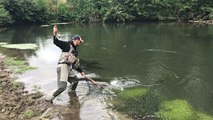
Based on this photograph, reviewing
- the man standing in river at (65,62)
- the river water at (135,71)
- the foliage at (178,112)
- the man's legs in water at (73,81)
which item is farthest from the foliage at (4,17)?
the foliage at (178,112)

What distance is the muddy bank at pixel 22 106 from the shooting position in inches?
462

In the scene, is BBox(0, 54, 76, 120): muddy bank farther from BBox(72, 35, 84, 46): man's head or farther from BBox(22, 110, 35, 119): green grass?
BBox(72, 35, 84, 46): man's head

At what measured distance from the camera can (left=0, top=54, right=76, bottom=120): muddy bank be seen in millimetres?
11734

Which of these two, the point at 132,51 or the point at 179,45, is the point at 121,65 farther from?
the point at 179,45

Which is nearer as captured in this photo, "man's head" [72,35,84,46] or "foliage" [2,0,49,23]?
"man's head" [72,35,84,46]

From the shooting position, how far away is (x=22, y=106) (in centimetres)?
1281

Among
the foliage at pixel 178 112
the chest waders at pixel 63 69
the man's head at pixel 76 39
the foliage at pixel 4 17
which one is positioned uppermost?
the man's head at pixel 76 39

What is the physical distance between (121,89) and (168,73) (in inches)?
174

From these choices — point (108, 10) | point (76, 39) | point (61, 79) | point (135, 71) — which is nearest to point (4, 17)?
point (108, 10)

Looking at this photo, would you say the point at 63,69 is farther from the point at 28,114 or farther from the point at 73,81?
the point at 28,114

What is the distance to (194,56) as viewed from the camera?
2362 centimetres

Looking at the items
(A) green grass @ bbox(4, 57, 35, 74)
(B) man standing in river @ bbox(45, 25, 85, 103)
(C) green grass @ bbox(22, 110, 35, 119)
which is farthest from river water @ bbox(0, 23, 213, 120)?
(C) green grass @ bbox(22, 110, 35, 119)

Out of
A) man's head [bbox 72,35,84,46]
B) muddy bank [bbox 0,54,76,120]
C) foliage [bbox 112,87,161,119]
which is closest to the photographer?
muddy bank [bbox 0,54,76,120]

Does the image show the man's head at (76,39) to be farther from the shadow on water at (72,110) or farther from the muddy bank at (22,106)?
the muddy bank at (22,106)
